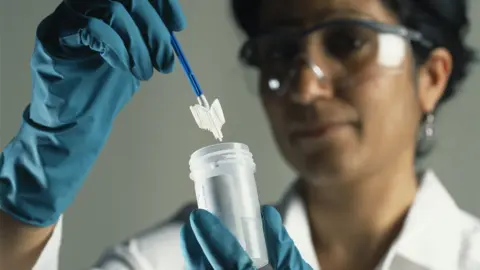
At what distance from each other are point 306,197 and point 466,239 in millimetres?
303

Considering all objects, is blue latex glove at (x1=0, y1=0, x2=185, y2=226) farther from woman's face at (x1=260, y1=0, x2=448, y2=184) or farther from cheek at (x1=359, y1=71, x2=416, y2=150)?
cheek at (x1=359, y1=71, x2=416, y2=150)

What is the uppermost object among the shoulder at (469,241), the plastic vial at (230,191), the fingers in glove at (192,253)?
A: the plastic vial at (230,191)

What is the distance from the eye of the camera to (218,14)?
1148 mm

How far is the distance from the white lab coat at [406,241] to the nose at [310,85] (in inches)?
7.2

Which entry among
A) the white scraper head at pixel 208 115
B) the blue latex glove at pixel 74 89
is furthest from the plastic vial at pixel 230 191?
the blue latex glove at pixel 74 89

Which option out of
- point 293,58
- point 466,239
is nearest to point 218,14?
point 293,58

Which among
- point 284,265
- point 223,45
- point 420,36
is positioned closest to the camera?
point 284,265

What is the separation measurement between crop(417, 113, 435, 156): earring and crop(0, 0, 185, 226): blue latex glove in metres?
0.49

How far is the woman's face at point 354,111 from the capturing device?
103cm

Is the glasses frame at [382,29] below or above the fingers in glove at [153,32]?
below

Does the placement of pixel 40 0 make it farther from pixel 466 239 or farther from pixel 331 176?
pixel 466 239

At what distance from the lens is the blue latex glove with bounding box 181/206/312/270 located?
0.83 metres

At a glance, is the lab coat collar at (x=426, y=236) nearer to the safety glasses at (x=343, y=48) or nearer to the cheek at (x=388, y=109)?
the cheek at (x=388, y=109)

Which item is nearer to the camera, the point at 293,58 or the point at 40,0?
the point at 293,58
